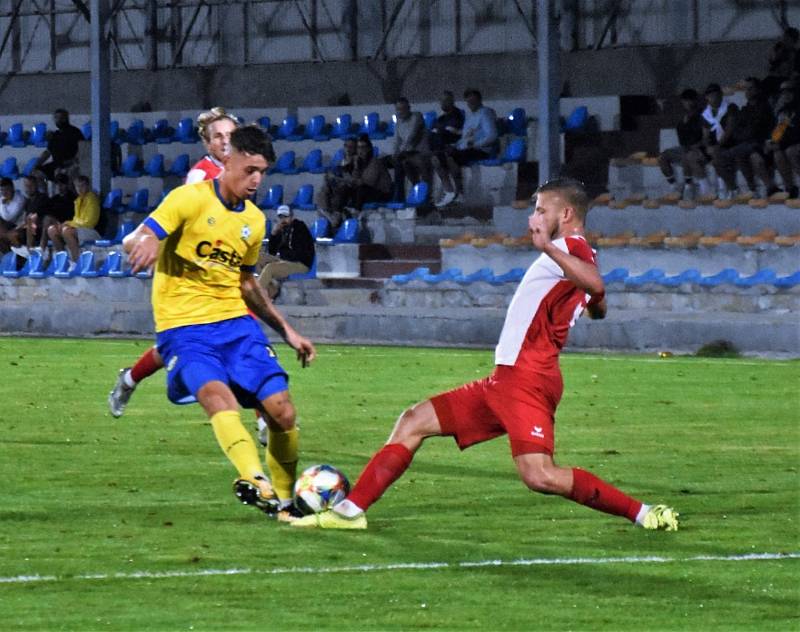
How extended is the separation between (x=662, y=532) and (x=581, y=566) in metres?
1.07

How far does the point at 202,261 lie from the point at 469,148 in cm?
2101

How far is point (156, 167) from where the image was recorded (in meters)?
35.4

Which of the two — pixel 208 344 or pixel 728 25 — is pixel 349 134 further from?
pixel 208 344

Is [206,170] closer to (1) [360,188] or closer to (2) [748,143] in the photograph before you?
(2) [748,143]

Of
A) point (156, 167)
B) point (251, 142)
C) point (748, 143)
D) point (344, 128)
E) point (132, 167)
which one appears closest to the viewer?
point (251, 142)

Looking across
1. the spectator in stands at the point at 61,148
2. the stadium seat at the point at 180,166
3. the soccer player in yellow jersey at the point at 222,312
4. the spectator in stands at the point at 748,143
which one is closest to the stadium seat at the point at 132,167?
the stadium seat at the point at 180,166

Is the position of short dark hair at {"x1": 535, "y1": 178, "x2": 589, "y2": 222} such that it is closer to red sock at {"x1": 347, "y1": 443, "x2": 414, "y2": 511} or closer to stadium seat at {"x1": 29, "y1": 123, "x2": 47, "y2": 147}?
red sock at {"x1": 347, "y1": 443, "x2": 414, "y2": 511}

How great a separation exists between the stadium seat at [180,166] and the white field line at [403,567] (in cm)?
2700

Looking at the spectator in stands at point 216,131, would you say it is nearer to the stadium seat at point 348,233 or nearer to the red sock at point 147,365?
the red sock at point 147,365

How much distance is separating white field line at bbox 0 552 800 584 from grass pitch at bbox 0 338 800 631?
0.02 meters

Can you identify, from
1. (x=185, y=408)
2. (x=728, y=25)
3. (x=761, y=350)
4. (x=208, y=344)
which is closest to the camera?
(x=208, y=344)

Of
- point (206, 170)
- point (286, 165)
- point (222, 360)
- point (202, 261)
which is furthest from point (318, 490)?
point (286, 165)

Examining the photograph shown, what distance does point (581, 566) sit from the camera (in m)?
8.23

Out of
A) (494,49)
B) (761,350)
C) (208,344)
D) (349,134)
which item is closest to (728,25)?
(494,49)
